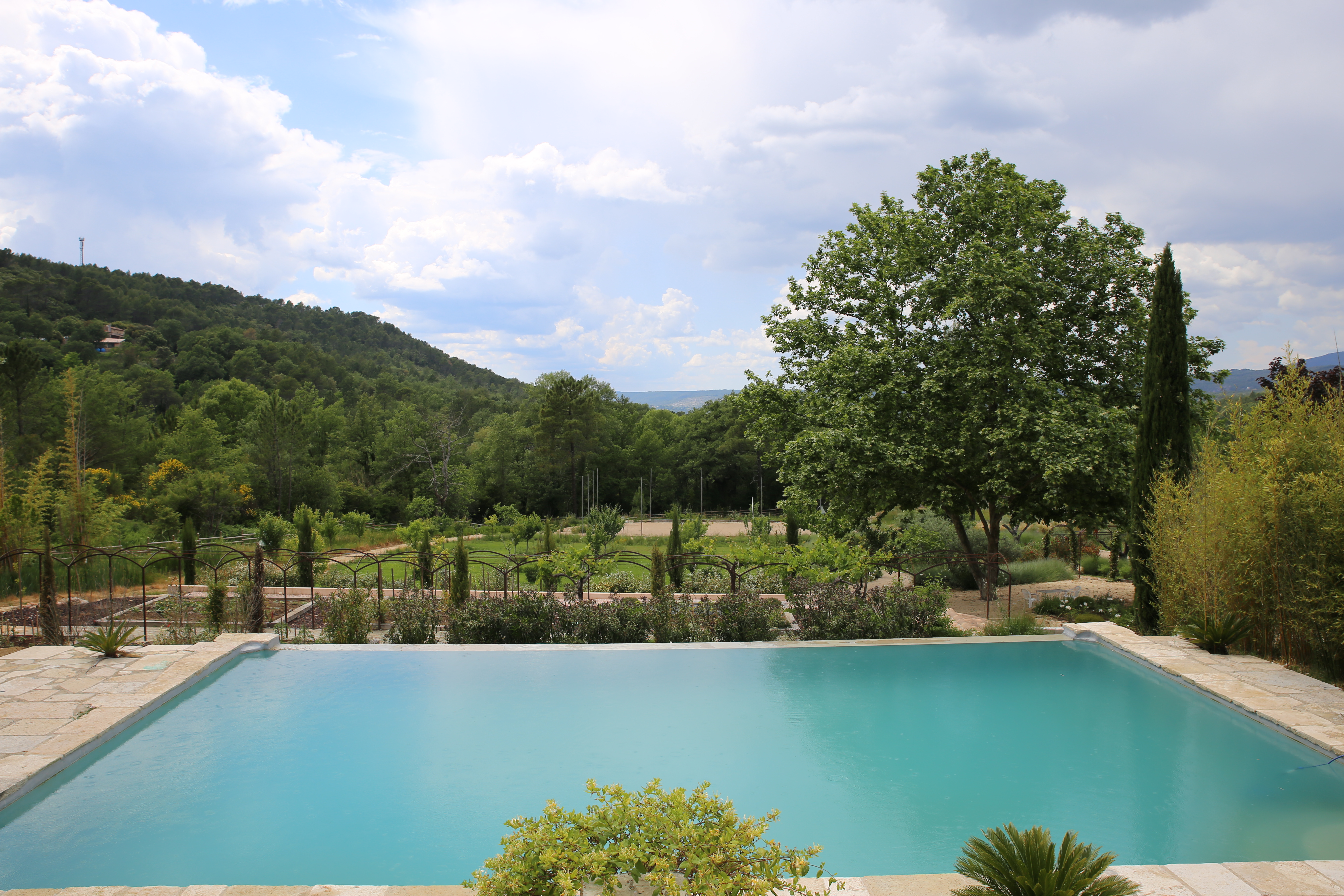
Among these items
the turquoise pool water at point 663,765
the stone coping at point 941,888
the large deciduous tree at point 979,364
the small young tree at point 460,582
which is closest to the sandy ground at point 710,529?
the large deciduous tree at point 979,364

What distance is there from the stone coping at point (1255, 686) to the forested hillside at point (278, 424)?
1585 cm

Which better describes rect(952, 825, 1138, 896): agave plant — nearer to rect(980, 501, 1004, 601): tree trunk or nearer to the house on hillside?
rect(980, 501, 1004, 601): tree trunk

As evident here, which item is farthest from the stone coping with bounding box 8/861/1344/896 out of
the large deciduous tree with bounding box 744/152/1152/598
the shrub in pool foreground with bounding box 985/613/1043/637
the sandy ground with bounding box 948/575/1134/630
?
the large deciduous tree with bounding box 744/152/1152/598

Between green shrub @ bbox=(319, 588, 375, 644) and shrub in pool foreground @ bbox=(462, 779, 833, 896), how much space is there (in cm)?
644

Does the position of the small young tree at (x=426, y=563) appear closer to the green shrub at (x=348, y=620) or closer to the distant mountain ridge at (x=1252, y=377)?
the green shrub at (x=348, y=620)

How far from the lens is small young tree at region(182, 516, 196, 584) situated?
13.1 meters

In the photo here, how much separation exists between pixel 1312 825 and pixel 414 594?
927 centimetres

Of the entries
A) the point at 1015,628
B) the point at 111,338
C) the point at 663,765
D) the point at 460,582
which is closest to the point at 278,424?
the point at 111,338

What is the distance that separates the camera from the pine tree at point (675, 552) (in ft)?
40.2

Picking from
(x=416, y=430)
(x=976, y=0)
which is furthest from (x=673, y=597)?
(x=416, y=430)

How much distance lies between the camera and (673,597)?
30.6 ft

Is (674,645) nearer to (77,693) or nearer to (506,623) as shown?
(506,623)

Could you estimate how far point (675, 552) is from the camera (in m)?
14.6

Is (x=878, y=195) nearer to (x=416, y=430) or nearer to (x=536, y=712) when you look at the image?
(x=536, y=712)
